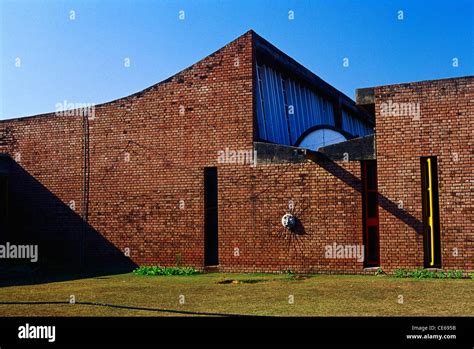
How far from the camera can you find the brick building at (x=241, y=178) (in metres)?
13.3

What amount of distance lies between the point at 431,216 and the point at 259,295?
5.30 m

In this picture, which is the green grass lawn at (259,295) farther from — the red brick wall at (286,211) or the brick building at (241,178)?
the brick building at (241,178)

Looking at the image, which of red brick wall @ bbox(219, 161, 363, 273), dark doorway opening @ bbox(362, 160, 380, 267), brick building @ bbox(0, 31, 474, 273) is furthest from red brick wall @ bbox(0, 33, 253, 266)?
dark doorway opening @ bbox(362, 160, 380, 267)

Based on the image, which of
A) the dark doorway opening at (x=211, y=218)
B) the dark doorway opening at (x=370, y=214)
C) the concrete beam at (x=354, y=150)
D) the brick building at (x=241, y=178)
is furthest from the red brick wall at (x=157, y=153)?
the dark doorway opening at (x=370, y=214)

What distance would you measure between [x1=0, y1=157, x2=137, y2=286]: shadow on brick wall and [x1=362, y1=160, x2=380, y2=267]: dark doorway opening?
6.88 metres

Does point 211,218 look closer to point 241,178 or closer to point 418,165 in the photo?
point 241,178

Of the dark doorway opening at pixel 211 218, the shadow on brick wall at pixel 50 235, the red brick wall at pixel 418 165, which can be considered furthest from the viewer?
the shadow on brick wall at pixel 50 235

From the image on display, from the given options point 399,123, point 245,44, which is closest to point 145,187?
point 245,44

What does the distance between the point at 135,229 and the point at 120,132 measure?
9.77ft

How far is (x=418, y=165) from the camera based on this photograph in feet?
43.7

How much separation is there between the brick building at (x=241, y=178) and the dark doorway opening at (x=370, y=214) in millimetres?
36

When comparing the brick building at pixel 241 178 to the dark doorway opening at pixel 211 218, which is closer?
the brick building at pixel 241 178

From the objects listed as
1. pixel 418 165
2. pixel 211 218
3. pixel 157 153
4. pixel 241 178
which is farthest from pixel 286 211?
pixel 157 153
